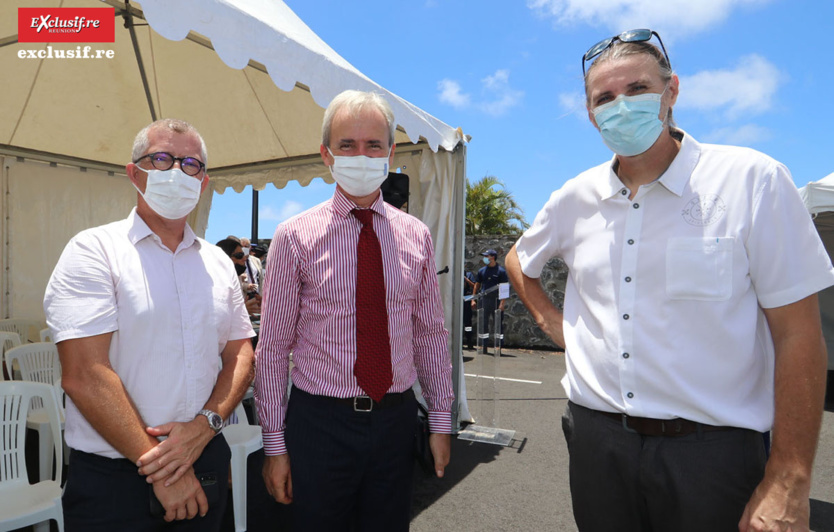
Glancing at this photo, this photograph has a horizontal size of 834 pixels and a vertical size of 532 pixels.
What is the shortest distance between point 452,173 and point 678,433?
3762 millimetres

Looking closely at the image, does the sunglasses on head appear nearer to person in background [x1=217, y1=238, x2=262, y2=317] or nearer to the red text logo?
person in background [x1=217, y1=238, x2=262, y2=317]

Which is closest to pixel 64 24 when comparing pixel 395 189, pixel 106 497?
pixel 395 189

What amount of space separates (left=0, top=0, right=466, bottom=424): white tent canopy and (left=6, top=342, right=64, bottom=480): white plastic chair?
2.71 metres

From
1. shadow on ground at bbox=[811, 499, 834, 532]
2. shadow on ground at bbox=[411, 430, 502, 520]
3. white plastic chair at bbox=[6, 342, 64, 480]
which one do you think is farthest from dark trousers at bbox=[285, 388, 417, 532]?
shadow on ground at bbox=[811, 499, 834, 532]

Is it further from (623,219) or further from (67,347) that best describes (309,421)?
(623,219)

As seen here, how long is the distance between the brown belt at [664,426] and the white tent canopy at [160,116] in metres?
2.75

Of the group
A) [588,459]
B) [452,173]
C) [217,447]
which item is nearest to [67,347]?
[217,447]

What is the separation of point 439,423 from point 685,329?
2.75ft

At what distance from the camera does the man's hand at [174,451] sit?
1343 mm

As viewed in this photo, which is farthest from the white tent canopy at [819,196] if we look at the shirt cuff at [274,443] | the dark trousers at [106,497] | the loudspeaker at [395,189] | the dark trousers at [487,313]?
the dark trousers at [106,497]

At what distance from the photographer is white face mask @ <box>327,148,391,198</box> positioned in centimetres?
161

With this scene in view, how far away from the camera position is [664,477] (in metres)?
1.26

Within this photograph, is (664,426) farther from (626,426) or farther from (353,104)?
(353,104)

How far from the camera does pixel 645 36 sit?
1.38 meters
